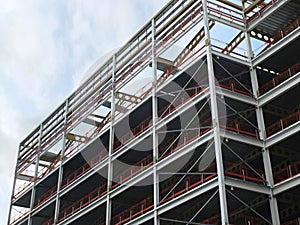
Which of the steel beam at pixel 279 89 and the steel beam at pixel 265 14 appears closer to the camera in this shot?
the steel beam at pixel 279 89

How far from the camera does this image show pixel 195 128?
91.4ft

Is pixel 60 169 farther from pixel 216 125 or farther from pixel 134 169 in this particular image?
pixel 216 125

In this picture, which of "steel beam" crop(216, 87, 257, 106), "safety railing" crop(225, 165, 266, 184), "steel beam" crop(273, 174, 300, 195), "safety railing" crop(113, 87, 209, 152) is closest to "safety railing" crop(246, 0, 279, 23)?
"safety railing" crop(113, 87, 209, 152)

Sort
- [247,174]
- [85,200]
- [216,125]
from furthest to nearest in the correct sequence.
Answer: [85,200] → [247,174] → [216,125]

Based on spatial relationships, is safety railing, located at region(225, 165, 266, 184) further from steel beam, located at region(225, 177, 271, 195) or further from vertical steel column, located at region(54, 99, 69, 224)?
vertical steel column, located at region(54, 99, 69, 224)

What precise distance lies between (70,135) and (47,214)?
728 centimetres

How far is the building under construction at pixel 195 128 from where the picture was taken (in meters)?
27.4

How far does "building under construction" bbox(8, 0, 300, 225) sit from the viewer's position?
27422mm

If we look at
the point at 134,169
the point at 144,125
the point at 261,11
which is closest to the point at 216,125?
the point at 261,11

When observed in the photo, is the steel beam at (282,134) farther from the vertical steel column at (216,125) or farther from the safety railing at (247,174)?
the vertical steel column at (216,125)

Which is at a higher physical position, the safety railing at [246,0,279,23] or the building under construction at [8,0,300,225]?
the safety railing at [246,0,279,23]

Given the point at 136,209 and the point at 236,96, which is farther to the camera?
the point at 136,209

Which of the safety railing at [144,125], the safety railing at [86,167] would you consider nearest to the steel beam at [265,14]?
the safety railing at [144,125]

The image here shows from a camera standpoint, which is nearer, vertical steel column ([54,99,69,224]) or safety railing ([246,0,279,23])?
safety railing ([246,0,279,23])
